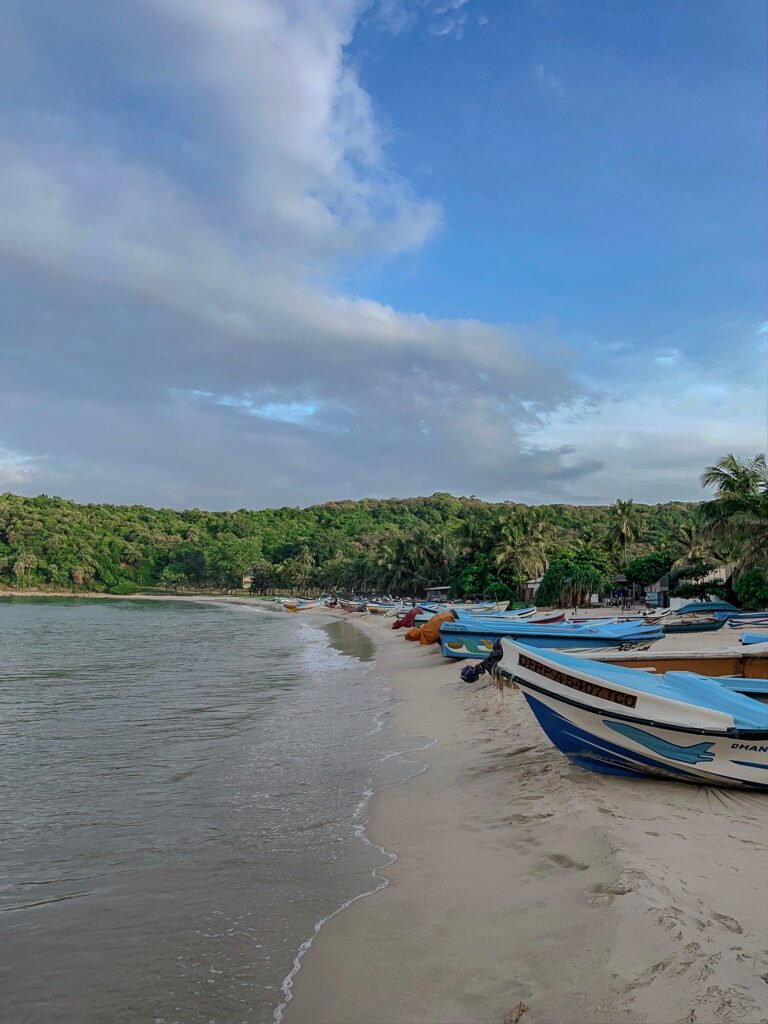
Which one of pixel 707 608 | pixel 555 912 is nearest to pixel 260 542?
pixel 707 608

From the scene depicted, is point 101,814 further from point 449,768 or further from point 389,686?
point 389,686

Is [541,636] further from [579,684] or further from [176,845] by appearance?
[176,845]

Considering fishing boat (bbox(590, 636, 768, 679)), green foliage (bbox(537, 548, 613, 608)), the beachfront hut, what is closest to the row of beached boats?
fishing boat (bbox(590, 636, 768, 679))

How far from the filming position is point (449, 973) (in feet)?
12.7

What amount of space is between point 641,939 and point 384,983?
1.53 m

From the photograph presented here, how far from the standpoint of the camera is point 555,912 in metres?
4.44

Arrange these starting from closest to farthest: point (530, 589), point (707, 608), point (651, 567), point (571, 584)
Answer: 1. point (707, 608)
2. point (571, 584)
3. point (651, 567)
4. point (530, 589)

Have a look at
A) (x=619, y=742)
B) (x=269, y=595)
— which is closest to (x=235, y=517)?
(x=269, y=595)

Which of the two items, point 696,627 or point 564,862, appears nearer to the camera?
point 564,862

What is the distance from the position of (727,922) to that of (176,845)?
4.86 meters

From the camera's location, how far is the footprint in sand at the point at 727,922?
13.1 ft

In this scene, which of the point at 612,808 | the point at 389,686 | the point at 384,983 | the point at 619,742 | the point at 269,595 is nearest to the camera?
the point at 384,983

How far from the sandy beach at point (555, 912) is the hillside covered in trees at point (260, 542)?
61480mm

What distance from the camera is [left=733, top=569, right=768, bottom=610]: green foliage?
33.5 m
